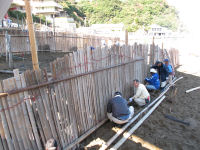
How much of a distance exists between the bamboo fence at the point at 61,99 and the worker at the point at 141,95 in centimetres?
76

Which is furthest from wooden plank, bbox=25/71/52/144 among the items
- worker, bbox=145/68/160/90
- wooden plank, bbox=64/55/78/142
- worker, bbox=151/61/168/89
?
worker, bbox=151/61/168/89

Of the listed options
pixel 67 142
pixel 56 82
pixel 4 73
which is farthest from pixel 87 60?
pixel 4 73

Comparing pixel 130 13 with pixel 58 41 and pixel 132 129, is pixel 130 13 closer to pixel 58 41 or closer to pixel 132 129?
pixel 58 41

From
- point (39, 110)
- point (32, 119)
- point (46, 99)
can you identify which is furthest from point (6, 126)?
point (46, 99)

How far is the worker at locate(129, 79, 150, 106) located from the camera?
5102mm

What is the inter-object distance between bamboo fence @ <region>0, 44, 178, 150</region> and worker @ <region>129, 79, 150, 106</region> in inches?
29.7

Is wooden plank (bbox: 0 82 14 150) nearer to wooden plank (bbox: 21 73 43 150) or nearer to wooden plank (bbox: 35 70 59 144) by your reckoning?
wooden plank (bbox: 21 73 43 150)

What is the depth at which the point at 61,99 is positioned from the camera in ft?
9.98

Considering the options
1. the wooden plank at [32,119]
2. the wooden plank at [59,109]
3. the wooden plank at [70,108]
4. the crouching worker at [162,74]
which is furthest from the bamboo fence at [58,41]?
the wooden plank at [32,119]

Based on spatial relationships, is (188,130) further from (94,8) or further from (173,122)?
(94,8)

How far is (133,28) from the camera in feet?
172

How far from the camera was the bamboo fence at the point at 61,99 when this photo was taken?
237 centimetres

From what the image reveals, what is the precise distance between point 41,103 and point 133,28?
2114 inches

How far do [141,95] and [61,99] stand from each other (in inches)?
119
